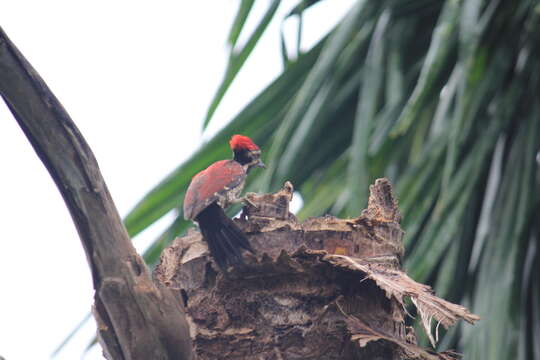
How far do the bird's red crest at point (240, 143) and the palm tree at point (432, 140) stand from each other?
0.76ft

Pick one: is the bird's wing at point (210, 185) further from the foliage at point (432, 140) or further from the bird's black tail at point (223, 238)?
the foliage at point (432, 140)

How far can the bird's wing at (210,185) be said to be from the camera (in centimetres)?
417

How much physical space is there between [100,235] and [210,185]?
1383 millimetres

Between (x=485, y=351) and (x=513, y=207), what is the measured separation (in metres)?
0.76

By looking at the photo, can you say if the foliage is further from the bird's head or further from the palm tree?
the bird's head

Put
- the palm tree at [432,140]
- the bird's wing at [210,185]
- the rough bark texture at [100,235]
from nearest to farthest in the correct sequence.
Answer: the rough bark texture at [100,235] < the bird's wing at [210,185] < the palm tree at [432,140]

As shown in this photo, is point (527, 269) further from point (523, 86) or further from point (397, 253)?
point (397, 253)

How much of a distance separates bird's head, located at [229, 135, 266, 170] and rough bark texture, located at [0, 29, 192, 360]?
2.13 m

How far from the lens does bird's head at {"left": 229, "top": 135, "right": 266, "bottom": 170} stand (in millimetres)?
5258

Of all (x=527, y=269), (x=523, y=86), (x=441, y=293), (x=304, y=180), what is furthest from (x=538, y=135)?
(x=304, y=180)

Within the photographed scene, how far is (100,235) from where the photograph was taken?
302 cm

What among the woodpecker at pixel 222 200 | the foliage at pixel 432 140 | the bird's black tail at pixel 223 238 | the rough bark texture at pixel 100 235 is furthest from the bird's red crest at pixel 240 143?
the rough bark texture at pixel 100 235

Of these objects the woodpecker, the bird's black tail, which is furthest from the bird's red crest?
the bird's black tail

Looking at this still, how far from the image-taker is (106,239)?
3.04 metres
